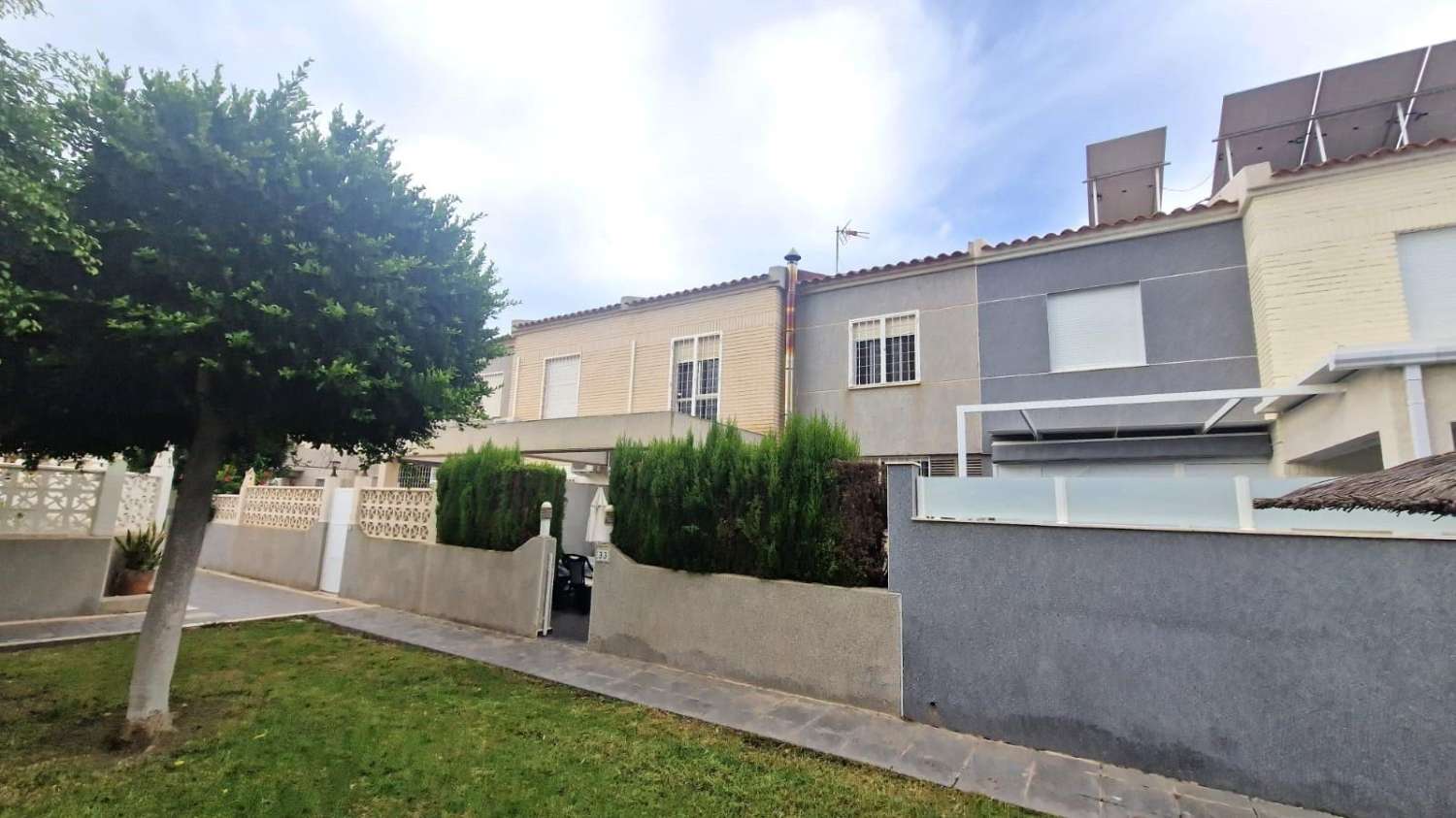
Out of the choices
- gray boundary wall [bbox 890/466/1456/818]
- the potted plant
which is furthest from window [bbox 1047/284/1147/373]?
the potted plant

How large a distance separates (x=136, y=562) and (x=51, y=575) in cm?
133

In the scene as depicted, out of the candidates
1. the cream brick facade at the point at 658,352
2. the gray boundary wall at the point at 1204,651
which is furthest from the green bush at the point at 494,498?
the gray boundary wall at the point at 1204,651

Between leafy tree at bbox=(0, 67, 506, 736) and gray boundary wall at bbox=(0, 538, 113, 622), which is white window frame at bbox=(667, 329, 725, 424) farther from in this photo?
gray boundary wall at bbox=(0, 538, 113, 622)

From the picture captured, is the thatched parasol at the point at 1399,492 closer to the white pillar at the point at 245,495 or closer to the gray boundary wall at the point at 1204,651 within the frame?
the gray boundary wall at the point at 1204,651

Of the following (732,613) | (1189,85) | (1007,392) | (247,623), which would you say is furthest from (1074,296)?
(247,623)

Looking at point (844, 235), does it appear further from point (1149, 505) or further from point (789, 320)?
point (1149, 505)

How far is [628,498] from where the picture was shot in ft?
28.1

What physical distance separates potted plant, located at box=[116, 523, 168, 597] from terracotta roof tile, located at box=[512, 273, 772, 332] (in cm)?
834

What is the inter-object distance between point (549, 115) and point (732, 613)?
314 inches

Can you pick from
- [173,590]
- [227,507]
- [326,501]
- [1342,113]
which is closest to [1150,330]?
[1342,113]

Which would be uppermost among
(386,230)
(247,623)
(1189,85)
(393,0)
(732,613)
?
(1189,85)

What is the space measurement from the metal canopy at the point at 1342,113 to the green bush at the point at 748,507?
951cm

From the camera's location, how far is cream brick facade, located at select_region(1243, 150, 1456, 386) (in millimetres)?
7668

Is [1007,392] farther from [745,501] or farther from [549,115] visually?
[549,115]
